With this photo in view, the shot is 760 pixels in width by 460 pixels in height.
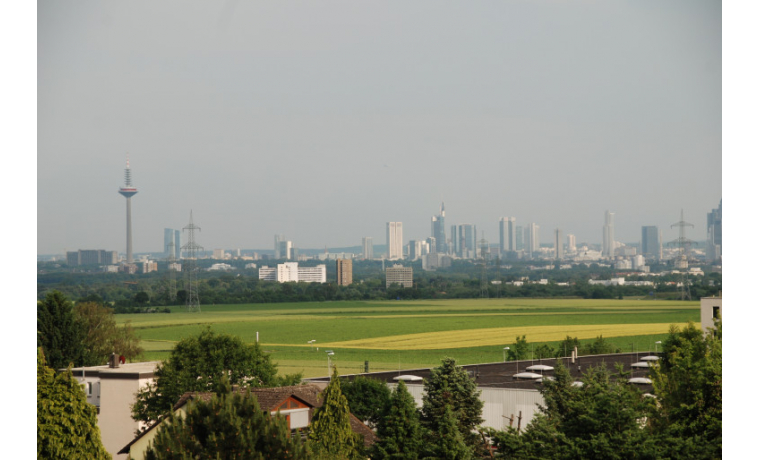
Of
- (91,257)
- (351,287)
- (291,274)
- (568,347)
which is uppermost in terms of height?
(91,257)

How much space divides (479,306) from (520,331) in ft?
46.8

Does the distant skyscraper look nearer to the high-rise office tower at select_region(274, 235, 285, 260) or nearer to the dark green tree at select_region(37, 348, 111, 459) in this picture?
Answer: the high-rise office tower at select_region(274, 235, 285, 260)

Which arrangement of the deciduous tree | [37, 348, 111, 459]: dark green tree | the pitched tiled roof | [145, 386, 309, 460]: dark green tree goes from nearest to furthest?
[145, 386, 309, 460]: dark green tree < [37, 348, 111, 459]: dark green tree < the pitched tiled roof < the deciduous tree

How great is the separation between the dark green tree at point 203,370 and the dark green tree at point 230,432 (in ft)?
35.2

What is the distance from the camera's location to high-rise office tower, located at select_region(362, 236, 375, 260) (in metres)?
77.3

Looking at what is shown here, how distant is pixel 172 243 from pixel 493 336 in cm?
3429

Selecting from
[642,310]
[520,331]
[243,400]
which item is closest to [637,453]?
[243,400]

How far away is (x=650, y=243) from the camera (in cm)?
6856

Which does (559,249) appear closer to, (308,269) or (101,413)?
(308,269)

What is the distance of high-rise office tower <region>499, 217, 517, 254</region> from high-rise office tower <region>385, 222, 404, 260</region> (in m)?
9.18

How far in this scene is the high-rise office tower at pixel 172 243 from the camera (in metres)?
69.7

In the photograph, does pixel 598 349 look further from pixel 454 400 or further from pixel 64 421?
pixel 64 421

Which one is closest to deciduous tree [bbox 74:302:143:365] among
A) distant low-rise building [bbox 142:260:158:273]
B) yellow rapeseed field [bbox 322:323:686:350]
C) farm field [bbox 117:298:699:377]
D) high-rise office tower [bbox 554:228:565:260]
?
farm field [bbox 117:298:699:377]

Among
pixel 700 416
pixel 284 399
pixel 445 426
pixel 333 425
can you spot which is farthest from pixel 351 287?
pixel 700 416
